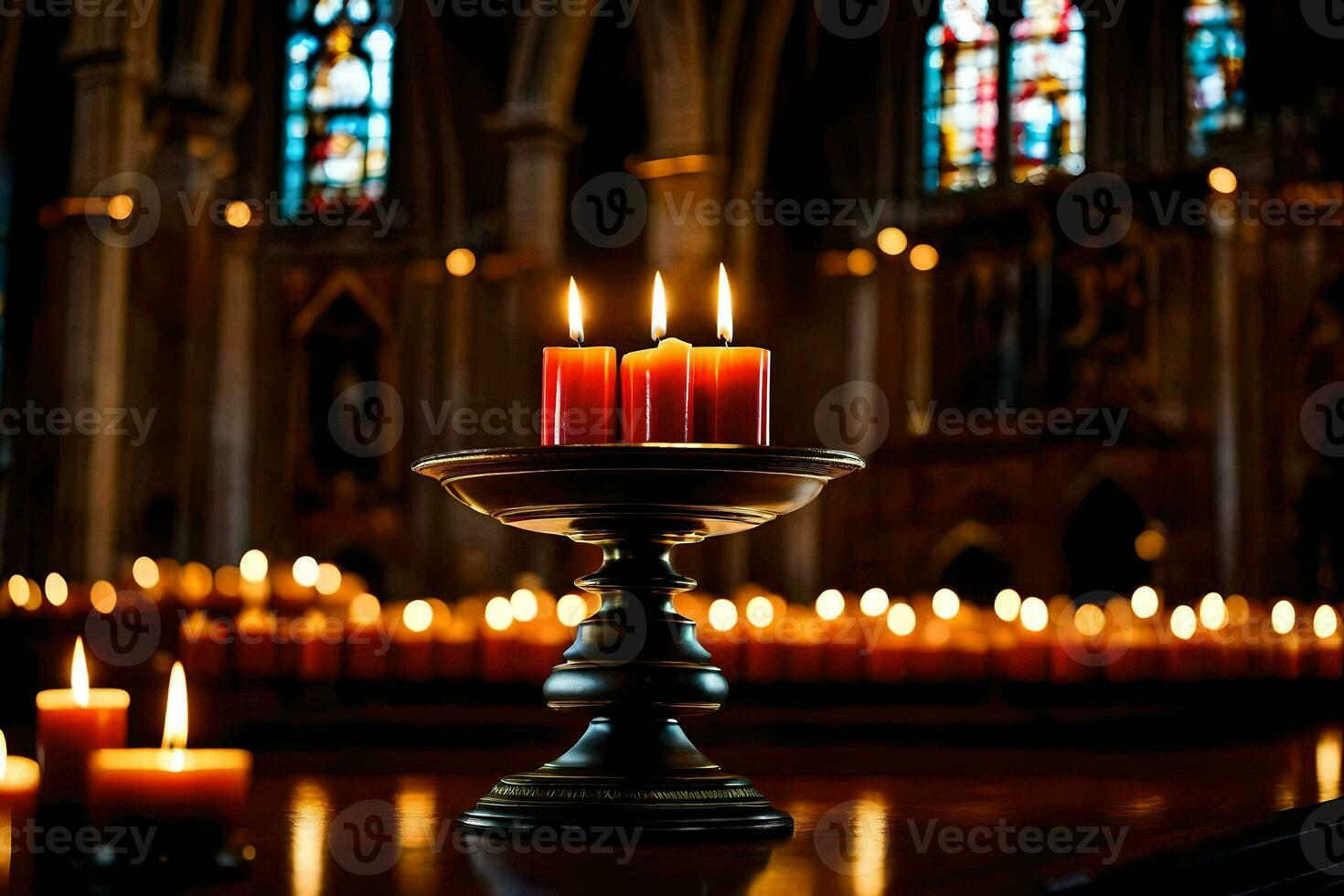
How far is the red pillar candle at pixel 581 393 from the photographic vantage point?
2.08 m

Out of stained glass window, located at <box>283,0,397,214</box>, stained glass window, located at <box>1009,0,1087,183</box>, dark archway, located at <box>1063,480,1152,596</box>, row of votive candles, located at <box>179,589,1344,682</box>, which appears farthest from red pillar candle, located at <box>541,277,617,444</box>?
stained glass window, located at <box>283,0,397,214</box>

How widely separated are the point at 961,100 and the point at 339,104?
7.31m

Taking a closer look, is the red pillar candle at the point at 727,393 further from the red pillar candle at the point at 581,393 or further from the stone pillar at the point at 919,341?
the stone pillar at the point at 919,341

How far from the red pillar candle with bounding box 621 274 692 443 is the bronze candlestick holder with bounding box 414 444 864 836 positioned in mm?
88

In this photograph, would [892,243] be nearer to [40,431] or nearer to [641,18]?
[641,18]

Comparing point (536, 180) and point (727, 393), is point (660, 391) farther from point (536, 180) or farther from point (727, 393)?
point (536, 180)

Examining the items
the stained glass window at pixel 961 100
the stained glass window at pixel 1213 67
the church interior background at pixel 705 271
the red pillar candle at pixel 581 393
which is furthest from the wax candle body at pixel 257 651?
the stained glass window at pixel 961 100

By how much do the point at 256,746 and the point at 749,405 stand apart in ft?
7.29

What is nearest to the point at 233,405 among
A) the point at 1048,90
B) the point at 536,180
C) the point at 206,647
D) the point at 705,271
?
the point at 536,180

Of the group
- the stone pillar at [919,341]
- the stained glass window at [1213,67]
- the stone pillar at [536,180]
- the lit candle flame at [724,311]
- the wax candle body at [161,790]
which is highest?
the stained glass window at [1213,67]

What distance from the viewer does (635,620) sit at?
2.13 metres

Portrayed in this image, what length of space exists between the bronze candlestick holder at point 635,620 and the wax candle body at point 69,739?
1.44ft

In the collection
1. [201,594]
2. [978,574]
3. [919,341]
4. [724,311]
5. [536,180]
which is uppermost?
[536,180]

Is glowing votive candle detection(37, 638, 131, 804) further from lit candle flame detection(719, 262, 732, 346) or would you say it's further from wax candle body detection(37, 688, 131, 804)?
lit candle flame detection(719, 262, 732, 346)
